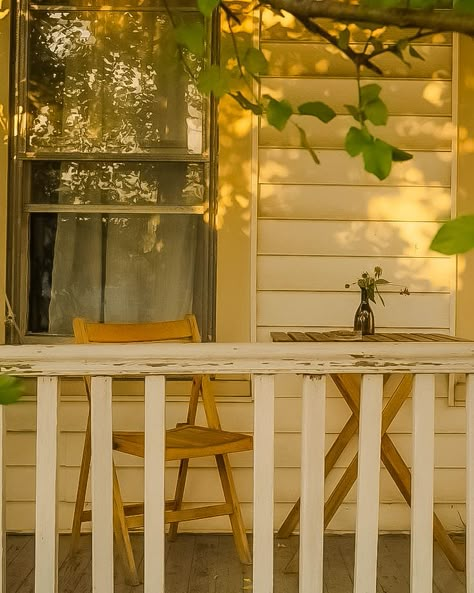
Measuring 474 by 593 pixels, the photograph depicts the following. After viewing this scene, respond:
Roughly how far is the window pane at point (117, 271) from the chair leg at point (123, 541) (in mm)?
938

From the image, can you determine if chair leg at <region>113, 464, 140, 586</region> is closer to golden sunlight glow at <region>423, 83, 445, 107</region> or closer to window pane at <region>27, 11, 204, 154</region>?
window pane at <region>27, 11, 204, 154</region>

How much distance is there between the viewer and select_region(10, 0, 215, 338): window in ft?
12.3

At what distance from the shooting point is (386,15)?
78 centimetres

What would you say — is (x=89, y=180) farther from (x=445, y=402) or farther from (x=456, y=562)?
(x=456, y=562)

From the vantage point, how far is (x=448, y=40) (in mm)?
3766

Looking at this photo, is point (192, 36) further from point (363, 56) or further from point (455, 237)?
point (455, 237)

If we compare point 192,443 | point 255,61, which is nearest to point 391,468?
point 192,443

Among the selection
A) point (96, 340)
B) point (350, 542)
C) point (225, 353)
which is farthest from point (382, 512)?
point (225, 353)

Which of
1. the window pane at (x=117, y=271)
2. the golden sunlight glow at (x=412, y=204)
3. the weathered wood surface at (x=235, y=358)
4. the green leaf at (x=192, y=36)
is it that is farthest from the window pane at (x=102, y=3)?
the green leaf at (x=192, y=36)

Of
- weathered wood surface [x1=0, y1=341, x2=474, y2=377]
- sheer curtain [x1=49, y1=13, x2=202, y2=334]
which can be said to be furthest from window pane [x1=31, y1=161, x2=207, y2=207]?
weathered wood surface [x1=0, y1=341, x2=474, y2=377]

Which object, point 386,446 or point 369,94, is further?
point 386,446

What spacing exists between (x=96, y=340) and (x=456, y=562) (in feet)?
5.33

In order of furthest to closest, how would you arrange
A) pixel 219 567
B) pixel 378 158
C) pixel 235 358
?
pixel 219 567, pixel 235 358, pixel 378 158

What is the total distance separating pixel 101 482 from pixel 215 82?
1.26 m
